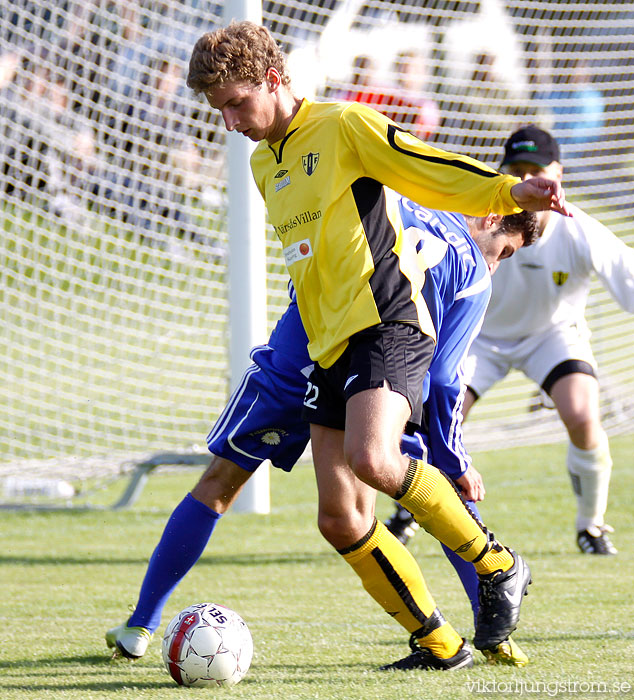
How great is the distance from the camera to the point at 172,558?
349 centimetres

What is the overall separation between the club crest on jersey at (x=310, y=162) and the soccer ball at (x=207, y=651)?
1.30 meters

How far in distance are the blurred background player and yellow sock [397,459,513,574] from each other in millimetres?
2197

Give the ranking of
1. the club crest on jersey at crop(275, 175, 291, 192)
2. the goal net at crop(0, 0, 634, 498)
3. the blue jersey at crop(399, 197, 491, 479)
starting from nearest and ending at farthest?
the club crest on jersey at crop(275, 175, 291, 192) < the blue jersey at crop(399, 197, 491, 479) < the goal net at crop(0, 0, 634, 498)

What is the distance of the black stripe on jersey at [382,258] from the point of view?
307 cm

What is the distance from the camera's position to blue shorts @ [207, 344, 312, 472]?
349cm

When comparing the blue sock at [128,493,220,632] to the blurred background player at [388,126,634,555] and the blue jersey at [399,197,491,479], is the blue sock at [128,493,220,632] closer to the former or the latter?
the blue jersey at [399,197,491,479]

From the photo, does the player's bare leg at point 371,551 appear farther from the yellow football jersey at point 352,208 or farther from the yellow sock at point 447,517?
the yellow football jersey at point 352,208

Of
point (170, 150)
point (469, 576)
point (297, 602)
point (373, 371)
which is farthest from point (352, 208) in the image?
point (170, 150)

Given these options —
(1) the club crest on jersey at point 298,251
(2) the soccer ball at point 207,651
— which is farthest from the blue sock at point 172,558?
(1) the club crest on jersey at point 298,251

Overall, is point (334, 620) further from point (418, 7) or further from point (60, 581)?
point (418, 7)

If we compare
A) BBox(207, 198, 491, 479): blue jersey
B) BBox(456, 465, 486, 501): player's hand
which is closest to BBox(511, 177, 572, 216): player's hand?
BBox(207, 198, 491, 479): blue jersey

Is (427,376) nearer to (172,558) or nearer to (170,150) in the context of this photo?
(172,558)

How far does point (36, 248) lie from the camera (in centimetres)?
742

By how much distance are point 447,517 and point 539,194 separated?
35.0 inches
